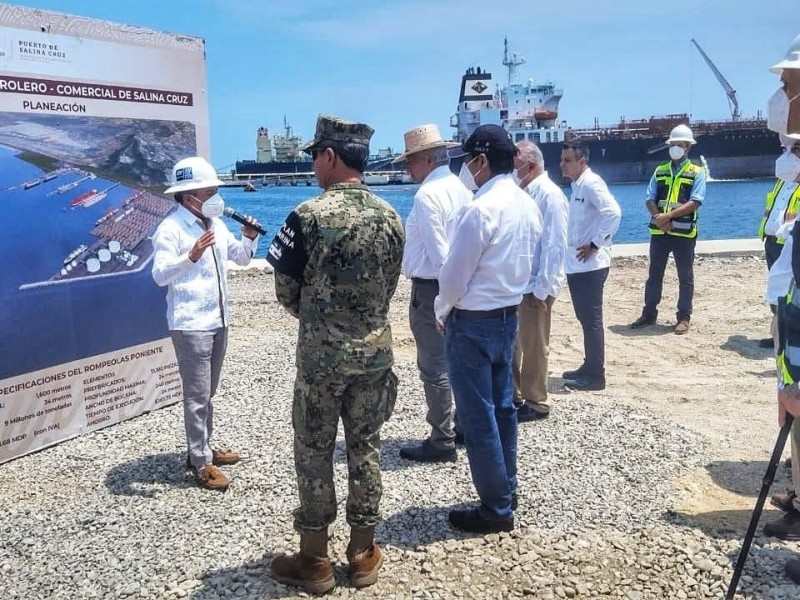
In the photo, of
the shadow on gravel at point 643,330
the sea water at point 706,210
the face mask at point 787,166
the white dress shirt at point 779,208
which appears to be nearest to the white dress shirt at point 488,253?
the face mask at point 787,166

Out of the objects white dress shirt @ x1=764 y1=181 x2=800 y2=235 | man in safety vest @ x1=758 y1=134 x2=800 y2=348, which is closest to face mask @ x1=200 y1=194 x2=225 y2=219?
man in safety vest @ x1=758 y1=134 x2=800 y2=348

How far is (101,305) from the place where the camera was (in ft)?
17.1

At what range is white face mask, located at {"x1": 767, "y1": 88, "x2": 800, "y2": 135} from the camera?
2.95 meters

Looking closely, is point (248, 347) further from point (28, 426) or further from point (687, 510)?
point (687, 510)

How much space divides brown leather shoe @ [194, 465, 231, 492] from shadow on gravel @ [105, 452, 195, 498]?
121 millimetres

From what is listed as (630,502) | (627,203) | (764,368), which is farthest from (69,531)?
(627,203)

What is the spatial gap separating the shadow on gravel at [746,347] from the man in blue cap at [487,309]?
476 centimetres

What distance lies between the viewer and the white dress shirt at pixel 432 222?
14.3 feet

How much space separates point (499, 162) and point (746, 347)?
5286mm

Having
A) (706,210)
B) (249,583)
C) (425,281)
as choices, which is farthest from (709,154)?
(249,583)

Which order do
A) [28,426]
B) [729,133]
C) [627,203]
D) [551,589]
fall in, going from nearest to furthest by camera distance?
[551,589]
[28,426]
[627,203]
[729,133]

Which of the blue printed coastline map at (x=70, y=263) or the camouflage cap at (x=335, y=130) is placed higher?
the camouflage cap at (x=335, y=130)

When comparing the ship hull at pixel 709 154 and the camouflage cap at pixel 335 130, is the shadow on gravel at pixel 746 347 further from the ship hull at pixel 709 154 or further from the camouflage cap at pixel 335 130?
the ship hull at pixel 709 154

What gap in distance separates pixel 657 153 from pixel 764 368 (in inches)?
2342
